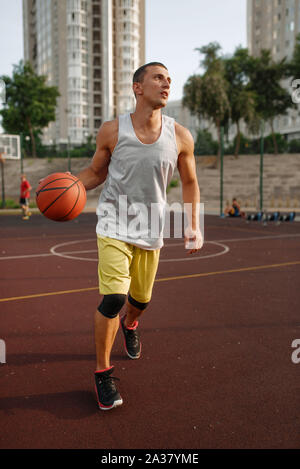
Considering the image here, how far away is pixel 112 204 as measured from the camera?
11.7 ft

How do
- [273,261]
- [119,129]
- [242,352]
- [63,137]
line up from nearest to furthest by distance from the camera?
[119,129] → [242,352] → [273,261] → [63,137]

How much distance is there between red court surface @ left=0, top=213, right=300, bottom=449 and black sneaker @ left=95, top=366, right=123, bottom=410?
54 millimetres

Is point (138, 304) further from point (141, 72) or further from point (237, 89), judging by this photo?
point (237, 89)

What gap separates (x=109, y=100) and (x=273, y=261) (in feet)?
279

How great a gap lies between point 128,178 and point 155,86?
2.27ft

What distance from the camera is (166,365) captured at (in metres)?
4.01

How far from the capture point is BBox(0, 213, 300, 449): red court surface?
9.49ft

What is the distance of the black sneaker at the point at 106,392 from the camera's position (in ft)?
10.5

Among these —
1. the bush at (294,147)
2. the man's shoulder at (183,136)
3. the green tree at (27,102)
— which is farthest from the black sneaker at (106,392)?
the green tree at (27,102)

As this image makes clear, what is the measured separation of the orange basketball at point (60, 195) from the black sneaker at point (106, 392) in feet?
4.18

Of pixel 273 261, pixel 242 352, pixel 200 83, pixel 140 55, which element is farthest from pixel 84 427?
pixel 140 55

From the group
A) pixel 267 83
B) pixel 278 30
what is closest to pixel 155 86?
pixel 267 83

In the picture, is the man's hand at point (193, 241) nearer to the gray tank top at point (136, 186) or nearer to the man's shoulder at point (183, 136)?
the gray tank top at point (136, 186)
